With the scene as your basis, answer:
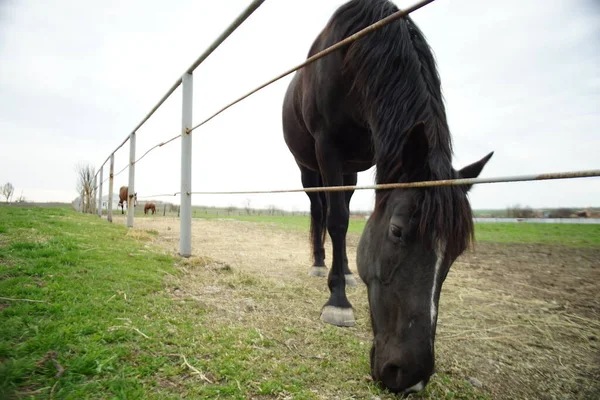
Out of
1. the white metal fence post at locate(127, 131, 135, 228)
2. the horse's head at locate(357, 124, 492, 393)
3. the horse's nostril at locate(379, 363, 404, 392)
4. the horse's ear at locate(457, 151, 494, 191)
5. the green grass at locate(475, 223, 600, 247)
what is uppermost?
the white metal fence post at locate(127, 131, 135, 228)

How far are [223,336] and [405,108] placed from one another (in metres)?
1.49

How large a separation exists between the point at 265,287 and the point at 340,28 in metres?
2.20

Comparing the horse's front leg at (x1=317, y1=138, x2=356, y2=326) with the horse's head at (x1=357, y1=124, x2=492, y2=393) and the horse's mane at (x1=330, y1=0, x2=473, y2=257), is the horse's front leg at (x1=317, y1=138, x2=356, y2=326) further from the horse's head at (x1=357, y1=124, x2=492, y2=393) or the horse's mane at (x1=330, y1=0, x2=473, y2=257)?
the horse's head at (x1=357, y1=124, x2=492, y2=393)

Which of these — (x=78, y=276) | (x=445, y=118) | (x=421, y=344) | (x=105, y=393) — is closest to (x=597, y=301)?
(x=445, y=118)

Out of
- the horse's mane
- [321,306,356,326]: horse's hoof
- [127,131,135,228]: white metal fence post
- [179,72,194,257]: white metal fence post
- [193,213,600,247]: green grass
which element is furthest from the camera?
[193,213,600,247]: green grass

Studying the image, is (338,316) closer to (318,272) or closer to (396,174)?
(396,174)

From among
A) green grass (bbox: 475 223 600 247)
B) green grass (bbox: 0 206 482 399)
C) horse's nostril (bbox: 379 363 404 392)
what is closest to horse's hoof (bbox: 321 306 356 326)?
green grass (bbox: 0 206 482 399)

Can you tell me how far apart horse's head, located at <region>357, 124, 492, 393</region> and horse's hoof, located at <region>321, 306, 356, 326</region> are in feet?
2.18

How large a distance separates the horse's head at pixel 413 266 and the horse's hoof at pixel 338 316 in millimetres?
663

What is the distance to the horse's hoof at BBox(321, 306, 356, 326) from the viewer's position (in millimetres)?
1927

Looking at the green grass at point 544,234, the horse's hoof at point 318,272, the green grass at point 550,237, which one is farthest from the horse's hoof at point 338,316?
the green grass at point 550,237

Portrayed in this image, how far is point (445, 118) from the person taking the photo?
1509 mm

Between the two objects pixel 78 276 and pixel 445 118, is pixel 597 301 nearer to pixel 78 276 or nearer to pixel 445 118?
pixel 445 118

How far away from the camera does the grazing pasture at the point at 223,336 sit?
110 cm
